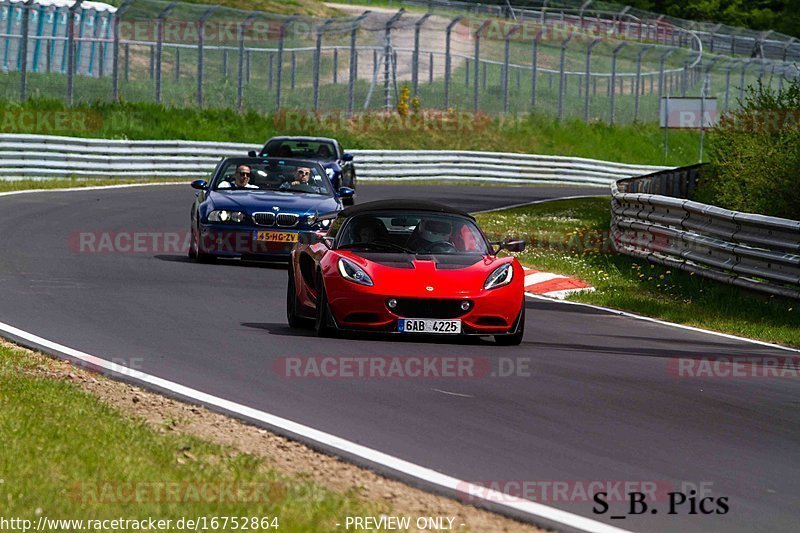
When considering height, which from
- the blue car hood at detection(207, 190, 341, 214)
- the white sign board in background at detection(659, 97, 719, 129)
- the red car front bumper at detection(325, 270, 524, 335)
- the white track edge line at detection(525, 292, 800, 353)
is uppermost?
the white sign board in background at detection(659, 97, 719, 129)

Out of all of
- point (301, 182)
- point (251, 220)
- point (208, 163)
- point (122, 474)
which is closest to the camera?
point (122, 474)

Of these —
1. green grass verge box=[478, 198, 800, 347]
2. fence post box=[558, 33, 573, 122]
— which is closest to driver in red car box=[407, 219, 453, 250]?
green grass verge box=[478, 198, 800, 347]

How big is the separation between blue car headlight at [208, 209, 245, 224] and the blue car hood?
52 mm

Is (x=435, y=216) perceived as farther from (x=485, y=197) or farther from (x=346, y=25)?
(x=346, y=25)

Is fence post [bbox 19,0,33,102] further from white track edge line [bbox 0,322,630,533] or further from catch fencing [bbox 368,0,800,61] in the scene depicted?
catch fencing [bbox 368,0,800,61]

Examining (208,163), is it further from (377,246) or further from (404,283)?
(404,283)

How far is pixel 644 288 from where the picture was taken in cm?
1839

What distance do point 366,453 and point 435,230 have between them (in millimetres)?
5864

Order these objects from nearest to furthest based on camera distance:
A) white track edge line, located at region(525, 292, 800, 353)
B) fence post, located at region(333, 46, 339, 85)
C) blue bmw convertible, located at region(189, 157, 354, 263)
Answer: white track edge line, located at region(525, 292, 800, 353) → blue bmw convertible, located at region(189, 157, 354, 263) → fence post, located at region(333, 46, 339, 85)

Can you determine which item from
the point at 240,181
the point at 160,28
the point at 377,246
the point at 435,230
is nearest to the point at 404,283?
the point at 377,246

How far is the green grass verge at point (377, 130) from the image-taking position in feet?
129

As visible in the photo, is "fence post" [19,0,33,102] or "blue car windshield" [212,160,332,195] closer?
"blue car windshield" [212,160,332,195]

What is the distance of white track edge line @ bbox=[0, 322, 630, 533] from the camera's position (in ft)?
21.2

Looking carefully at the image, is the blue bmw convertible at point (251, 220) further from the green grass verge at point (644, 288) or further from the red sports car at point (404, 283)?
the red sports car at point (404, 283)
